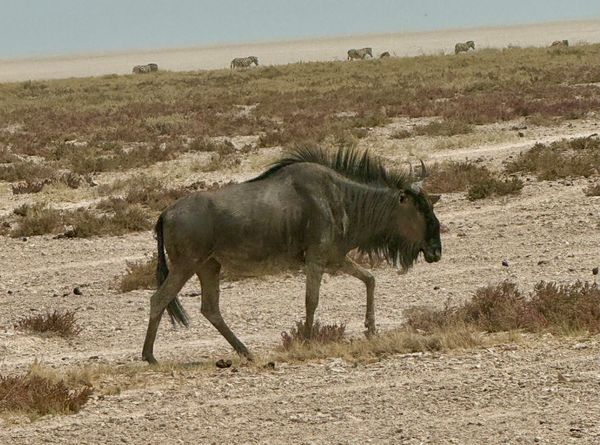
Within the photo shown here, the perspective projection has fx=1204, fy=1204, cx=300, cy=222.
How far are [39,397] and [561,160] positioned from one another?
46.5 feet

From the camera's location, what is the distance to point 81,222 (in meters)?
18.3

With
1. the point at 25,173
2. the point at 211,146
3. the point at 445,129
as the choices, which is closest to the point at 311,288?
the point at 25,173

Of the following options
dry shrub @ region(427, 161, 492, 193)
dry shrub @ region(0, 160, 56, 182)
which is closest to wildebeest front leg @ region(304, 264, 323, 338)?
dry shrub @ region(427, 161, 492, 193)

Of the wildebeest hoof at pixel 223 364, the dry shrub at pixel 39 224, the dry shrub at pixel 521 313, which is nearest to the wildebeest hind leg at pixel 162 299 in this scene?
the wildebeest hoof at pixel 223 364

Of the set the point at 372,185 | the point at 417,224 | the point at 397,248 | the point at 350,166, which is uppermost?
the point at 350,166

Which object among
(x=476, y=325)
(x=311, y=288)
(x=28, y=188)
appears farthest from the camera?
(x=28, y=188)

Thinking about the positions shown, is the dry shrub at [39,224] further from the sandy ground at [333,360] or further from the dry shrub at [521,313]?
the dry shrub at [521,313]

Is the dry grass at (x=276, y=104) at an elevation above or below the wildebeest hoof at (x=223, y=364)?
below

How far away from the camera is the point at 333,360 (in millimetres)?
9219

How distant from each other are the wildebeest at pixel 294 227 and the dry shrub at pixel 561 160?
30.6 feet

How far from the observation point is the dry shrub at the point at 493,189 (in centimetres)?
1853

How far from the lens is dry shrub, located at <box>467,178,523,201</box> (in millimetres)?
18531

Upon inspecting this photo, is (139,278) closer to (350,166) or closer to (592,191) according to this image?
(350,166)

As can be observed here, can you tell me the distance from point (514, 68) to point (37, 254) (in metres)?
39.8
